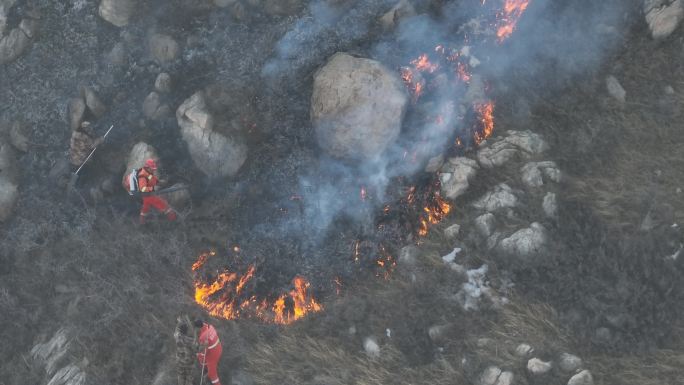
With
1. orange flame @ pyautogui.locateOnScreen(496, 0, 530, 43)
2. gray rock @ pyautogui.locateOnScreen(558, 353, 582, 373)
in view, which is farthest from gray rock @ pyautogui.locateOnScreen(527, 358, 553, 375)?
orange flame @ pyautogui.locateOnScreen(496, 0, 530, 43)

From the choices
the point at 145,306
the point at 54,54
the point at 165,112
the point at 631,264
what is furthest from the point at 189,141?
the point at 631,264

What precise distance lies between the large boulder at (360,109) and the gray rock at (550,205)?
10.6 feet

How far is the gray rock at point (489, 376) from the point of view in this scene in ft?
28.1

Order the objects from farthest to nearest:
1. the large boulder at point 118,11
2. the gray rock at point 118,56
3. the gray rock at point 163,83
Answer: the large boulder at point 118,11
the gray rock at point 118,56
the gray rock at point 163,83

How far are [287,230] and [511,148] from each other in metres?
Answer: 4.80

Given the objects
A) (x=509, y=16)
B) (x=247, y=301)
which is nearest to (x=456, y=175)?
(x=509, y=16)

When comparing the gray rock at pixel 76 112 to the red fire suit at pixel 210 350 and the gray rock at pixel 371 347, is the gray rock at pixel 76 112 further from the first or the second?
the gray rock at pixel 371 347

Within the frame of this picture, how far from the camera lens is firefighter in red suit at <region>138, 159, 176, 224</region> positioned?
37.8ft

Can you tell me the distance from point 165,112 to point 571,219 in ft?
29.6

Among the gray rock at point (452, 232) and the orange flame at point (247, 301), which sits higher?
the gray rock at point (452, 232)

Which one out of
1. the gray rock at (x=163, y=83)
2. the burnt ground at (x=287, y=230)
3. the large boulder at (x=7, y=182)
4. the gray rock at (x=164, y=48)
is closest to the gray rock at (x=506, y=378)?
the burnt ground at (x=287, y=230)

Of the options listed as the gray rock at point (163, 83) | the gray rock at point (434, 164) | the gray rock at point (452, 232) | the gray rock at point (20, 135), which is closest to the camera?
the gray rock at point (452, 232)

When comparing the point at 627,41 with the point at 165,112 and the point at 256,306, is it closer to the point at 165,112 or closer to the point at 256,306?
the point at 256,306

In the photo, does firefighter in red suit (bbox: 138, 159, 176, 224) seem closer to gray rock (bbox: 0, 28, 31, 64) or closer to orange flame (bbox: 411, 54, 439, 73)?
gray rock (bbox: 0, 28, 31, 64)
